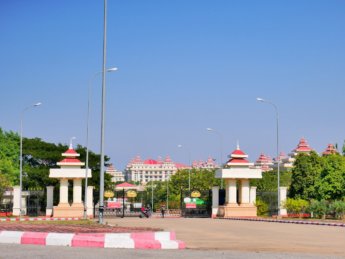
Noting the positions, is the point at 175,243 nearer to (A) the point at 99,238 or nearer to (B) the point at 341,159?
(A) the point at 99,238

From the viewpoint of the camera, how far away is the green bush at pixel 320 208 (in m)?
48.5

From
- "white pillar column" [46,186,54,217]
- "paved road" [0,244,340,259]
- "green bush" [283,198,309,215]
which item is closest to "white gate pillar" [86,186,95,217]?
"white pillar column" [46,186,54,217]

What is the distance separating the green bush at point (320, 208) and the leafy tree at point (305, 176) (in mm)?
11313

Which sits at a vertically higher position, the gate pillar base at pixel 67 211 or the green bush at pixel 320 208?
the green bush at pixel 320 208

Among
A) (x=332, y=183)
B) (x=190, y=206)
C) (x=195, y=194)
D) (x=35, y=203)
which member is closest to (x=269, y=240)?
(x=332, y=183)

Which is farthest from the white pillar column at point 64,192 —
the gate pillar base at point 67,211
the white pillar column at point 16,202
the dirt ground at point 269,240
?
the dirt ground at point 269,240

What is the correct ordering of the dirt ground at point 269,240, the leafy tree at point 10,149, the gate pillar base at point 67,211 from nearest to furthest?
the dirt ground at point 269,240
the gate pillar base at point 67,211
the leafy tree at point 10,149

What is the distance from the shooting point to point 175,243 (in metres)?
15.8

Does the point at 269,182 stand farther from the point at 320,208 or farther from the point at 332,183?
the point at 320,208

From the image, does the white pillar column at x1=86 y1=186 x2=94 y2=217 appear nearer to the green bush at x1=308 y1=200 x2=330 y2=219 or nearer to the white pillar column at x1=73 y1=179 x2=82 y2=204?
the white pillar column at x1=73 y1=179 x2=82 y2=204

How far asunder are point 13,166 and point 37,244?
63.0 meters

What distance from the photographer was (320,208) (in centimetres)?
4888

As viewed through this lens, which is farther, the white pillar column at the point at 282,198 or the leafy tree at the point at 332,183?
the white pillar column at the point at 282,198

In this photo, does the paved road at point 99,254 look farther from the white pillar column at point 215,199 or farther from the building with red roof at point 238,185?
the white pillar column at point 215,199
